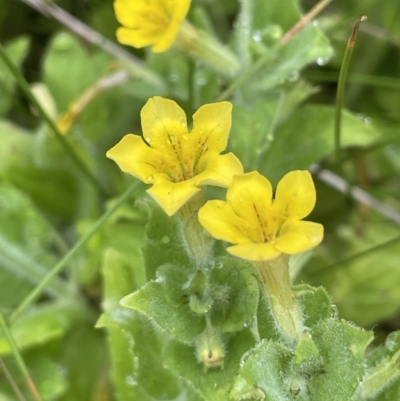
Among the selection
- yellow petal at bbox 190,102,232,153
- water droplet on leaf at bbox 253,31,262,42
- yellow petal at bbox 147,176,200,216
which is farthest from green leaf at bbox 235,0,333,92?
yellow petal at bbox 147,176,200,216

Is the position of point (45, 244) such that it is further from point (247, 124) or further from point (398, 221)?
point (398, 221)

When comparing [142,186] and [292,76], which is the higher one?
[292,76]

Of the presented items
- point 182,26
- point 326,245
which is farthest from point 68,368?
point 182,26

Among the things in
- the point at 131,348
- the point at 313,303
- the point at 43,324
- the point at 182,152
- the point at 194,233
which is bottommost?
the point at 43,324

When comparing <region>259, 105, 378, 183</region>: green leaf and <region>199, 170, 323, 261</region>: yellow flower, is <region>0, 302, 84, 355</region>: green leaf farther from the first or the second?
<region>199, 170, 323, 261</region>: yellow flower

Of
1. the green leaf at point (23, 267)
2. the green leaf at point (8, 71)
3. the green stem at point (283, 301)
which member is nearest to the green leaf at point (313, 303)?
the green stem at point (283, 301)

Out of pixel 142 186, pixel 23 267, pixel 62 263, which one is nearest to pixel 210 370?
pixel 62 263

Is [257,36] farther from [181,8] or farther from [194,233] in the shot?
[194,233]
